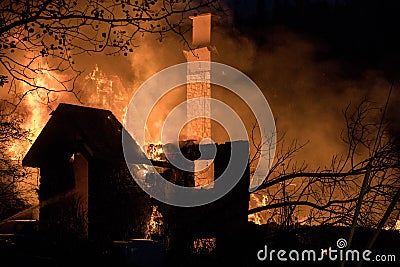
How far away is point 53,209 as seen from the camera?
2042cm

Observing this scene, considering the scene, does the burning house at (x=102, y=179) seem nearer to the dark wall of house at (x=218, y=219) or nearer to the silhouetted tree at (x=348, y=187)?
the dark wall of house at (x=218, y=219)

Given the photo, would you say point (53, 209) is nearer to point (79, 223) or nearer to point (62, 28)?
point (79, 223)

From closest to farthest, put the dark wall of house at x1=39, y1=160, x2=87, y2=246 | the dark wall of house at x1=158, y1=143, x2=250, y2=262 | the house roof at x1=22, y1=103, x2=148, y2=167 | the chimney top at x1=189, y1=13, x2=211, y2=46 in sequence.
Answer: the dark wall of house at x1=158, y1=143, x2=250, y2=262, the house roof at x1=22, y1=103, x2=148, y2=167, the dark wall of house at x1=39, y1=160, x2=87, y2=246, the chimney top at x1=189, y1=13, x2=211, y2=46

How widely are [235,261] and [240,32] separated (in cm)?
2501

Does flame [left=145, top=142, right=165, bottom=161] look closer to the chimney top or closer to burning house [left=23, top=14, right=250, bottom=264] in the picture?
burning house [left=23, top=14, right=250, bottom=264]

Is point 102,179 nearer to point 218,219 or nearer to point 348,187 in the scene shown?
point 218,219

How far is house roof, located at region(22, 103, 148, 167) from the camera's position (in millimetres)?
19922

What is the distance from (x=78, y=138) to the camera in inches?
799

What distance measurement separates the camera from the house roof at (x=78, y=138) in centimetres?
1992

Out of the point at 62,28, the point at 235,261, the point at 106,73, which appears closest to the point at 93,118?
the point at 235,261

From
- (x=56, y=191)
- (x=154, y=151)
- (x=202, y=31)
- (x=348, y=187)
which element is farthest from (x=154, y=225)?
(x=202, y=31)

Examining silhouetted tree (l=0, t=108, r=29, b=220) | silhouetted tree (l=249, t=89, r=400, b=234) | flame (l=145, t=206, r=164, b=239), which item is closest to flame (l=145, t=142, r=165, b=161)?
flame (l=145, t=206, r=164, b=239)

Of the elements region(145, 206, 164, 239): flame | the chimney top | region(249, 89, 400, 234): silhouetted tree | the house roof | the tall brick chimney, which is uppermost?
the chimney top

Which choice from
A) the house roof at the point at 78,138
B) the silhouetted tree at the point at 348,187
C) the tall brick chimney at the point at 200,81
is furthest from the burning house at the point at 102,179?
the tall brick chimney at the point at 200,81
